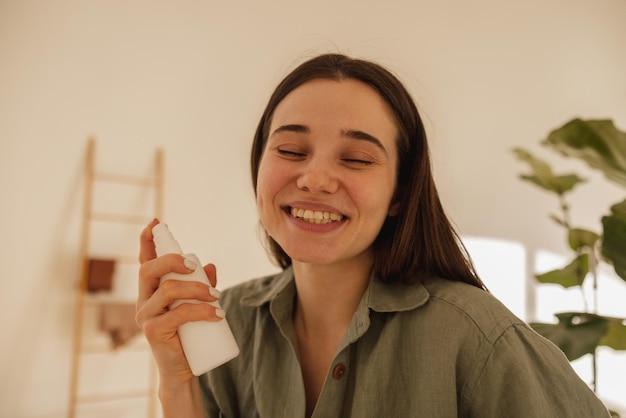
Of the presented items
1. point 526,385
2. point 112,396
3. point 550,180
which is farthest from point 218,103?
point 526,385

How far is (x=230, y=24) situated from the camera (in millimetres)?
2576

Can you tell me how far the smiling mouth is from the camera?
84 cm

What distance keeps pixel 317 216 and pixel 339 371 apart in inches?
10.8

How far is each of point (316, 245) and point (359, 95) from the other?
29cm

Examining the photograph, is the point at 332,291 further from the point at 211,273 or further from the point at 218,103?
the point at 218,103

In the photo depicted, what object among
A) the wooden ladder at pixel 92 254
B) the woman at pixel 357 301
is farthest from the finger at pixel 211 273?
the wooden ladder at pixel 92 254

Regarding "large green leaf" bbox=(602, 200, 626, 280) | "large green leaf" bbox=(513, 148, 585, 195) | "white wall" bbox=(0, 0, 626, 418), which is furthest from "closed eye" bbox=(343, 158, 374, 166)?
"white wall" bbox=(0, 0, 626, 418)

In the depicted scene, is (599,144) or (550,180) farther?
(550,180)

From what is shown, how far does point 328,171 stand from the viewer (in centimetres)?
81

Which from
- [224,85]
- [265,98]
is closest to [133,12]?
[224,85]

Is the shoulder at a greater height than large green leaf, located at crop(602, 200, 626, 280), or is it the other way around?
large green leaf, located at crop(602, 200, 626, 280)

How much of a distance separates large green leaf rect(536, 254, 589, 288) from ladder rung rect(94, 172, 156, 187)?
191 cm

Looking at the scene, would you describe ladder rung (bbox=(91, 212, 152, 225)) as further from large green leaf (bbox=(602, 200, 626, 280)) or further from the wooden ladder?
large green leaf (bbox=(602, 200, 626, 280))

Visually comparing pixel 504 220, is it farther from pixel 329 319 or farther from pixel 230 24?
pixel 329 319
